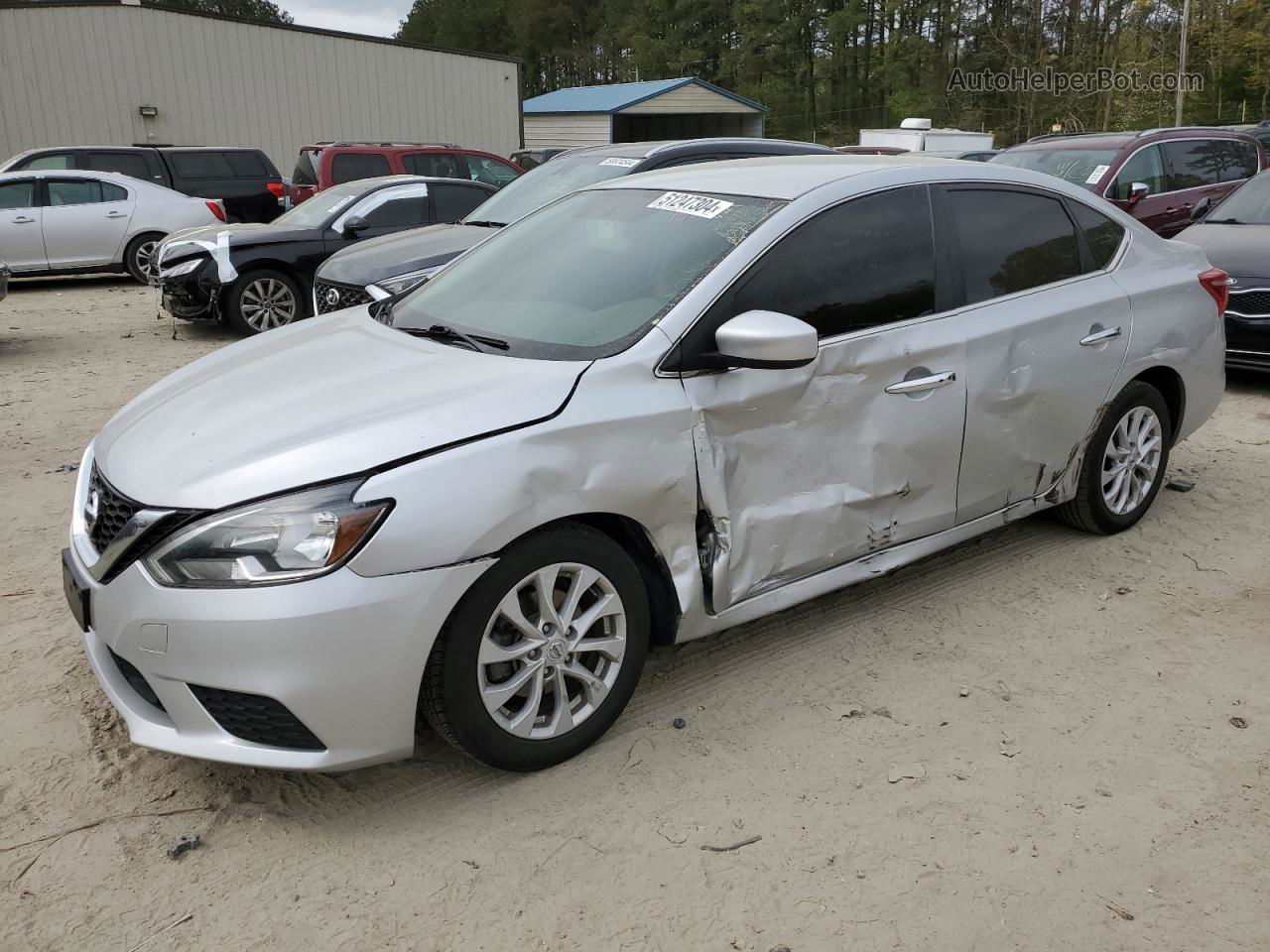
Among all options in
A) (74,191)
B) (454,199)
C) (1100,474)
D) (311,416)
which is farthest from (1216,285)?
(74,191)

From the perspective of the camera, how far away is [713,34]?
61.7 meters

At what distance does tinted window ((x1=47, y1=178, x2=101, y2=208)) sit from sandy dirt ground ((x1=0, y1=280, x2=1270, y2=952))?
10.3m

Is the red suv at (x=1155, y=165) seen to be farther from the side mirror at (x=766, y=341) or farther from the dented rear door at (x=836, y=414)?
the side mirror at (x=766, y=341)

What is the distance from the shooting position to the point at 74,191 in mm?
12750

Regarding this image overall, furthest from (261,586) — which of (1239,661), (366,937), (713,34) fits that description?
(713,34)

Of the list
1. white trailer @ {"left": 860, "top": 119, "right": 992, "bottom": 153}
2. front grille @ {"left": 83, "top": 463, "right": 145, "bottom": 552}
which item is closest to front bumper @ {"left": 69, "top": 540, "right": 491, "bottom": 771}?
front grille @ {"left": 83, "top": 463, "right": 145, "bottom": 552}

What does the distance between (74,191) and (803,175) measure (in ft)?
39.1

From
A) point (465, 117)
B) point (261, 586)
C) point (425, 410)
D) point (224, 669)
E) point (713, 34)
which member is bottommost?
point (224, 669)

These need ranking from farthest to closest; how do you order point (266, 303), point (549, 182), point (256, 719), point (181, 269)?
point (266, 303), point (181, 269), point (549, 182), point (256, 719)

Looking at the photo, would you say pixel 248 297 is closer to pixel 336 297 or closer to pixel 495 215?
pixel 336 297

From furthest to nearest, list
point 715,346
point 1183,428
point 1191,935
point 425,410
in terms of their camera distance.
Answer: point 1183,428 < point 715,346 < point 425,410 < point 1191,935

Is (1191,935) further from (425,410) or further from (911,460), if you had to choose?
(425,410)

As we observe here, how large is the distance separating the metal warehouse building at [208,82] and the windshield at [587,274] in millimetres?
22214

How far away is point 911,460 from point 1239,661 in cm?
131
